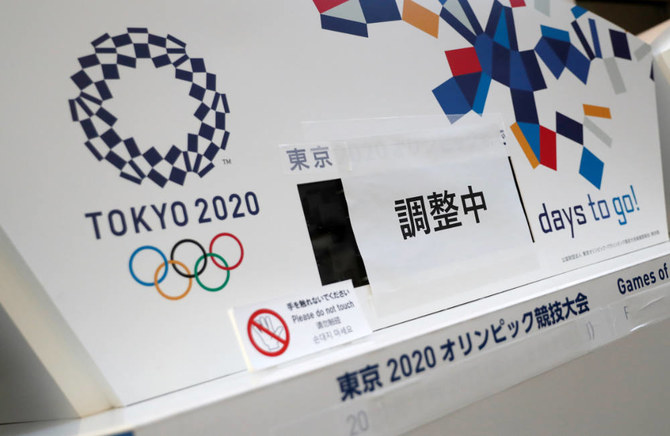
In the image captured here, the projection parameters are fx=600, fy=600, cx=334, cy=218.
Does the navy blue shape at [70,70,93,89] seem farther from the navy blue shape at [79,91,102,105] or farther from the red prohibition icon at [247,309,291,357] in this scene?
the red prohibition icon at [247,309,291,357]

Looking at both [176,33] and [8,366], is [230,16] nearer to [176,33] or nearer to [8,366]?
[176,33]

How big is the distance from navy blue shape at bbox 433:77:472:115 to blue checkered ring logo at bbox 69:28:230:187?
17.6 inches

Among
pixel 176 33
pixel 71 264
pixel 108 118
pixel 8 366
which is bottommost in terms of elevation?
pixel 8 366

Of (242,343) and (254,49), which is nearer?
(242,343)

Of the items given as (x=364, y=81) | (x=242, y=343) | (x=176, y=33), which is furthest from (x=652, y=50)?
(x=242, y=343)

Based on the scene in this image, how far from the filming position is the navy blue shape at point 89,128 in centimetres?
81

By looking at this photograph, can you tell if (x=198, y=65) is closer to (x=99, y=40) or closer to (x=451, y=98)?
(x=99, y=40)

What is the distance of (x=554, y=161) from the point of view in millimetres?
1280

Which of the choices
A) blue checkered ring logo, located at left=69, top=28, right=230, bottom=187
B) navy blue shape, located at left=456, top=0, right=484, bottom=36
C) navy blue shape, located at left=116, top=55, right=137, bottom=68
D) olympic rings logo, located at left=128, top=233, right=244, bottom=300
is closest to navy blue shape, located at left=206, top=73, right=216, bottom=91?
blue checkered ring logo, located at left=69, top=28, right=230, bottom=187

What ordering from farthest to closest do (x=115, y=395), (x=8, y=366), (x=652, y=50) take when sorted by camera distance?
(x=652, y=50), (x=8, y=366), (x=115, y=395)

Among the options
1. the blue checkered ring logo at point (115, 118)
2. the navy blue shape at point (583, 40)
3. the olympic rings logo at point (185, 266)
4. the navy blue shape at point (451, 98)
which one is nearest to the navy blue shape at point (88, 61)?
the blue checkered ring logo at point (115, 118)

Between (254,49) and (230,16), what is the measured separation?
0.21 feet

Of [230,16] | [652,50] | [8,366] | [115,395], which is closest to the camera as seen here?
[115,395]

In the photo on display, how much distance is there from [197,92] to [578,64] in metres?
0.95
